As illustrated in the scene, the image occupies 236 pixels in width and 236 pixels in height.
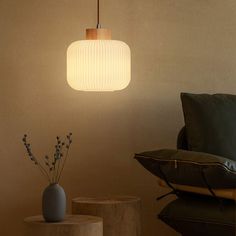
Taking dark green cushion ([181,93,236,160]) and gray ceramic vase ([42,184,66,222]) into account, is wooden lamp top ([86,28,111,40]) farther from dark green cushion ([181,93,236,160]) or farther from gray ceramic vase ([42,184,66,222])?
gray ceramic vase ([42,184,66,222])

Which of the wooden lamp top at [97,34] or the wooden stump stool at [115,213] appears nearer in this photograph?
the wooden stump stool at [115,213]

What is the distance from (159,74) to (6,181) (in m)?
1.08

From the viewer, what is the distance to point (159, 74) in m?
3.94

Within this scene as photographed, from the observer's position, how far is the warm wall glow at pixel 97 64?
11.1 ft

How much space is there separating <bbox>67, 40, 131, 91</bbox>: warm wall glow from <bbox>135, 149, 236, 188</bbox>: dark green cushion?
42 centimetres

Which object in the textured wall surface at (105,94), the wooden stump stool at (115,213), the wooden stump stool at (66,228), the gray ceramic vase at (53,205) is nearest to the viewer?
the wooden stump stool at (66,228)

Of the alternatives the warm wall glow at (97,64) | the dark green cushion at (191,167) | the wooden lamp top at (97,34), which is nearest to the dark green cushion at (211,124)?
the dark green cushion at (191,167)

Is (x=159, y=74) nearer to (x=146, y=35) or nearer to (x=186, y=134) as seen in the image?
(x=146, y=35)

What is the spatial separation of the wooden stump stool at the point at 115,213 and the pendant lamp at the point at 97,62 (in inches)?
23.5

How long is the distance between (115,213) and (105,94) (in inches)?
34.8

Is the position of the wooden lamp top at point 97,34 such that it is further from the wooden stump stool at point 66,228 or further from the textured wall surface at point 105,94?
the wooden stump stool at point 66,228

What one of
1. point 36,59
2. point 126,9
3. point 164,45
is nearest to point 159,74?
point 164,45

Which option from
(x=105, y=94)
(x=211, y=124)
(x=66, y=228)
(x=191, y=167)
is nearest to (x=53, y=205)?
(x=66, y=228)

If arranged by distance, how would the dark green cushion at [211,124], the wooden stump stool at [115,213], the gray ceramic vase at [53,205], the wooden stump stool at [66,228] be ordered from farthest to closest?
the dark green cushion at [211,124], the wooden stump stool at [115,213], the gray ceramic vase at [53,205], the wooden stump stool at [66,228]
